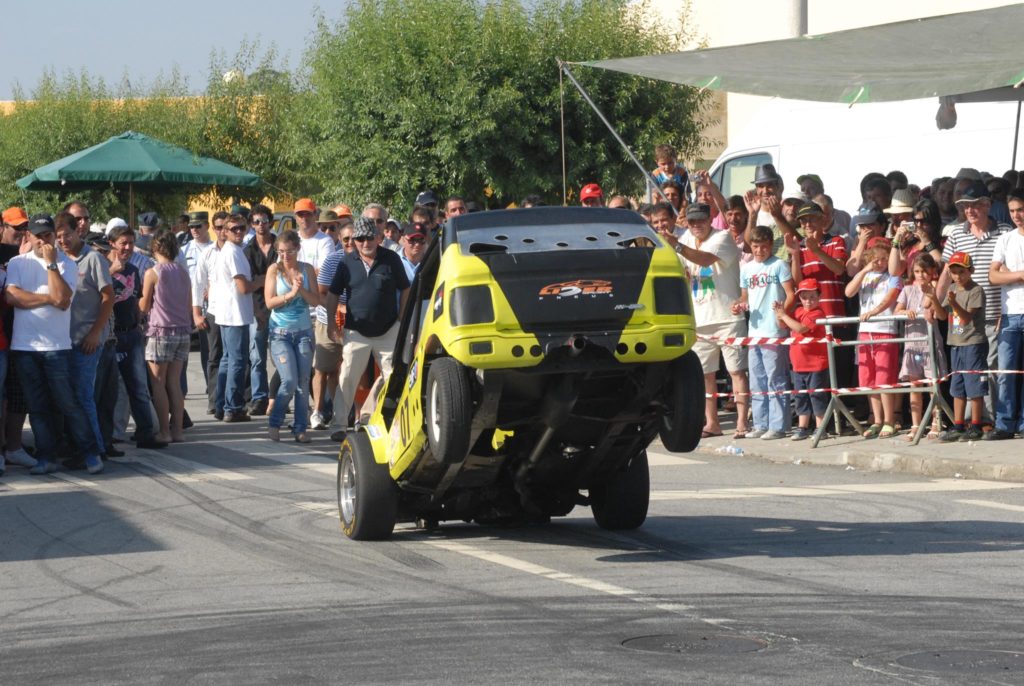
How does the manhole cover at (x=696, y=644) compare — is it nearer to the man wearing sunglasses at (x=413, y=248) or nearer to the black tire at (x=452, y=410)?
the black tire at (x=452, y=410)

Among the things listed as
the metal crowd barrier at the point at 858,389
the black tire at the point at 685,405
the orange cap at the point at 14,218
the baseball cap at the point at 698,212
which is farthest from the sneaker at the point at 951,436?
the orange cap at the point at 14,218

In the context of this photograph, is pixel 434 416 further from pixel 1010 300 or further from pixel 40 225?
pixel 1010 300

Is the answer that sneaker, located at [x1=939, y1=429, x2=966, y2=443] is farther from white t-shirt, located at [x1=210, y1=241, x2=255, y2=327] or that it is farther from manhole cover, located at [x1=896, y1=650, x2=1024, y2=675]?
manhole cover, located at [x1=896, y1=650, x2=1024, y2=675]

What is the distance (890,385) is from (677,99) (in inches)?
775

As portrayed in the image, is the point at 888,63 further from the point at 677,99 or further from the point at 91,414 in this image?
the point at 677,99

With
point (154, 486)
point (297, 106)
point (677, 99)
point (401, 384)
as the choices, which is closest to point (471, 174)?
point (677, 99)

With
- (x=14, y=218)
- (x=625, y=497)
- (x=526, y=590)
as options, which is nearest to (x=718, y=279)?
(x=625, y=497)

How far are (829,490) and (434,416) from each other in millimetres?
4603

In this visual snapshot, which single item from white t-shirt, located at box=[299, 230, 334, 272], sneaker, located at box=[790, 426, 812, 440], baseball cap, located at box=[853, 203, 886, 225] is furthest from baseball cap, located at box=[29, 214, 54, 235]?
baseball cap, located at box=[853, 203, 886, 225]

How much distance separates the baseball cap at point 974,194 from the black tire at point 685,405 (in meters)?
6.21

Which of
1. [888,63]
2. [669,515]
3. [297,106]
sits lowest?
[669,515]

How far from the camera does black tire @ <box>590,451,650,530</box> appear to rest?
9672 millimetres

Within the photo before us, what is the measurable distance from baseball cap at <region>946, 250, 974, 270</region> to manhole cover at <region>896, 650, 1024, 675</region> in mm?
7695

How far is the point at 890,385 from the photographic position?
1431 cm
